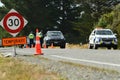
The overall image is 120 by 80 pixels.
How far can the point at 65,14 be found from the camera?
300 ft

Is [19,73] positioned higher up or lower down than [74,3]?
lower down

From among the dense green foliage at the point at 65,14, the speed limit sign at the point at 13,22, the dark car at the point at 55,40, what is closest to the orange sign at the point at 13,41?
the speed limit sign at the point at 13,22

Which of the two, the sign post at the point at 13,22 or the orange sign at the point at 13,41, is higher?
the sign post at the point at 13,22

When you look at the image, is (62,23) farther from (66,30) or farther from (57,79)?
(57,79)

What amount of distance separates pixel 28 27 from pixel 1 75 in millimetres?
75216

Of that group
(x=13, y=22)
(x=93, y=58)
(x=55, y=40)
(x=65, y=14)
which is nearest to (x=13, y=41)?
(x=13, y=22)

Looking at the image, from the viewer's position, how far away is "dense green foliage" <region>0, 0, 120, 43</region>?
85812 millimetres

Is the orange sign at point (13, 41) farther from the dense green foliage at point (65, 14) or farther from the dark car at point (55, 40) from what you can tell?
the dense green foliage at point (65, 14)

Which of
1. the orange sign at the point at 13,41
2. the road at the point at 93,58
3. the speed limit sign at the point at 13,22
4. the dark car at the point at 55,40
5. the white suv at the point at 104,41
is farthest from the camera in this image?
the dark car at the point at 55,40

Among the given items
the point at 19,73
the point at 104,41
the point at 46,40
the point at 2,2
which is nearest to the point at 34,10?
the point at 2,2

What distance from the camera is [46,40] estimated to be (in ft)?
148

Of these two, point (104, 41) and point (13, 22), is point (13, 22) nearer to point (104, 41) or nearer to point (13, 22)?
point (13, 22)

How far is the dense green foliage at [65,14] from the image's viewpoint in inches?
3378

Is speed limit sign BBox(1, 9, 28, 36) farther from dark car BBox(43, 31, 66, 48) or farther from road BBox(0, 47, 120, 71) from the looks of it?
dark car BBox(43, 31, 66, 48)
